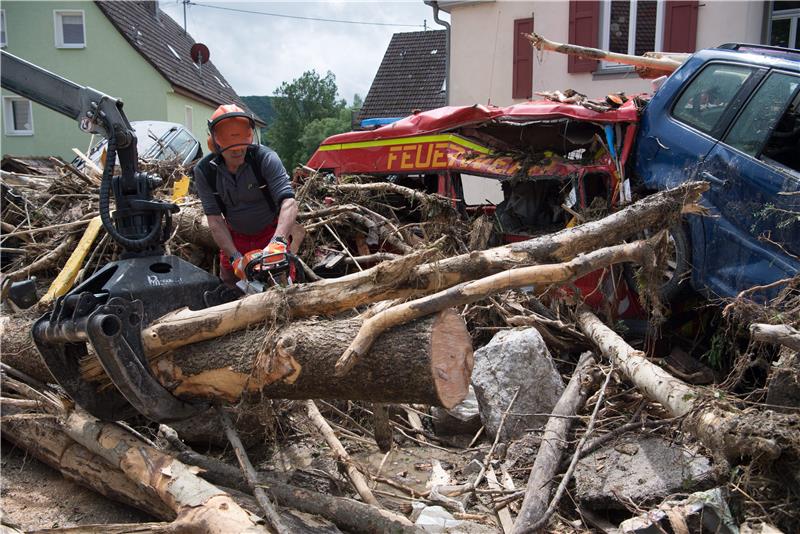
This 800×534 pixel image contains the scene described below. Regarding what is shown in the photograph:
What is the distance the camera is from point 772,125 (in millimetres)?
4461

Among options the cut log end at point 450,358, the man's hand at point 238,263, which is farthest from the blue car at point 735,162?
the man's hand at point 238,263

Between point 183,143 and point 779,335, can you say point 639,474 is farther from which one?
point 183,143

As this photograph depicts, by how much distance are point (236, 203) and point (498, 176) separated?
97.1 inches

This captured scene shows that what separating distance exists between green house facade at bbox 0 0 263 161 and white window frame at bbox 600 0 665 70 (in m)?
16.5

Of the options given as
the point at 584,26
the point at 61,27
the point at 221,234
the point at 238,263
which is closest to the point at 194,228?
the point at 221,234

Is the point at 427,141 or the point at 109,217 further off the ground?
the point at 427,141

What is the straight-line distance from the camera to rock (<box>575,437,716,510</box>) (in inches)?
131

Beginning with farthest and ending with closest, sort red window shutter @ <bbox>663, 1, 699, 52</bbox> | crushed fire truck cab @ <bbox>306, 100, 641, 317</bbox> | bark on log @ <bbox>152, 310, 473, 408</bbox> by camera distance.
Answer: red window shutter @ <bbox>663, 1, 699, 52</bbox> < crushed fire truck cab @ <bbox>306, 100, 641, 317</bbox> < bark on log @ <bbox>152, 310, 473, 408</bbox>

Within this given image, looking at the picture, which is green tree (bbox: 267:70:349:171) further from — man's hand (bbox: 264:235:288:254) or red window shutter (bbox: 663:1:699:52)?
man's hand (bbox: 264:235:288:254)

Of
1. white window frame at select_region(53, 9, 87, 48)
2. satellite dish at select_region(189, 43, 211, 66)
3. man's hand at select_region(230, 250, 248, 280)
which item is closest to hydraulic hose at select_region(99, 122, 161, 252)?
man's hand at select_region(230, 250, 248, 280)

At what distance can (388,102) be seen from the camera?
74.9 feet

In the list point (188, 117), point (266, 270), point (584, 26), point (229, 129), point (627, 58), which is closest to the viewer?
point (266, 270)

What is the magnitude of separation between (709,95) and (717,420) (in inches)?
115

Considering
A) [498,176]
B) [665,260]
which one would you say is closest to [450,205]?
[498,176]
